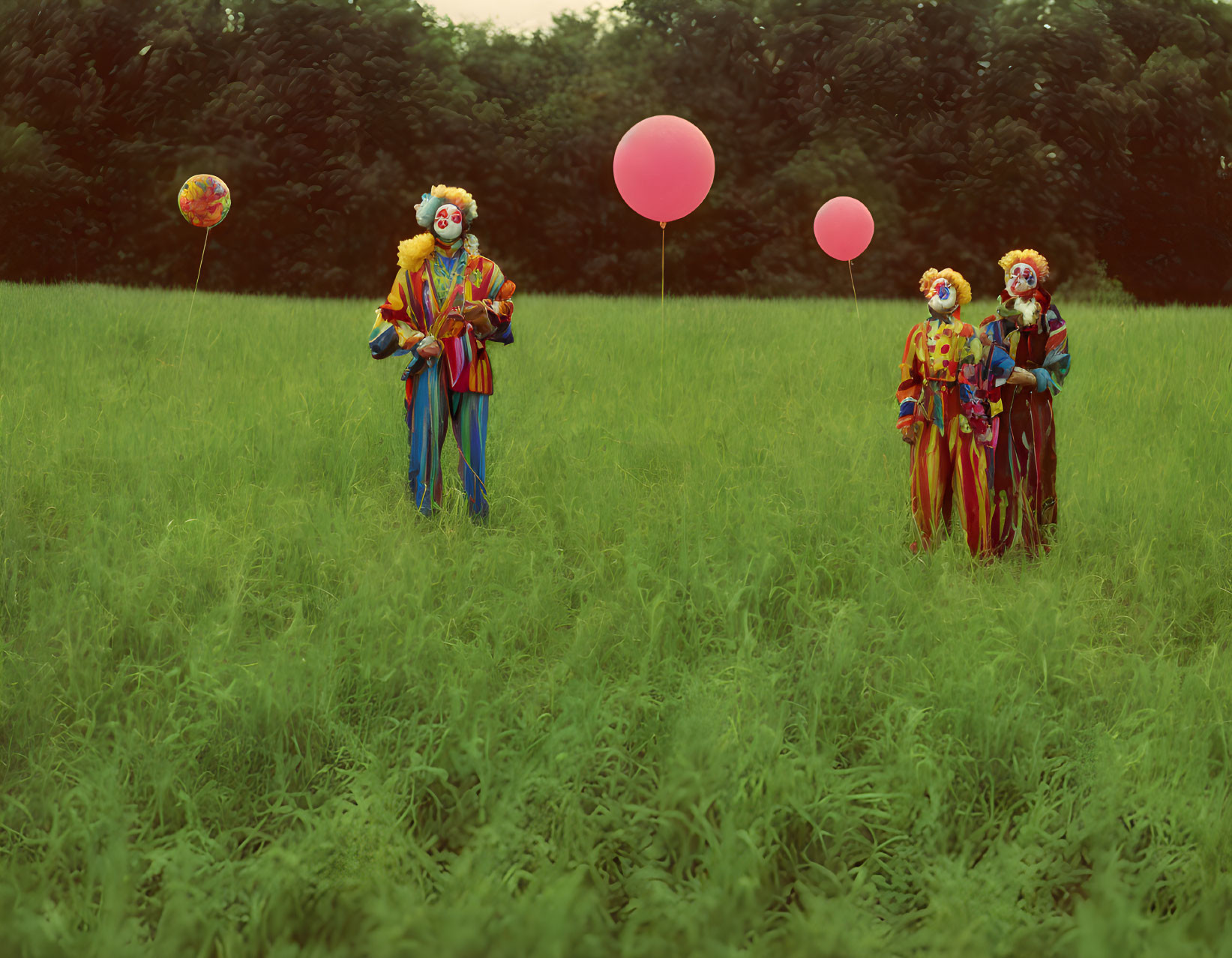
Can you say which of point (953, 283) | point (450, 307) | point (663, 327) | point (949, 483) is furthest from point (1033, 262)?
point (663, 327)

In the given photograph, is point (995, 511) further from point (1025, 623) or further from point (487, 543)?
point (487, 543)

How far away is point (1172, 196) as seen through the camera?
21.0m

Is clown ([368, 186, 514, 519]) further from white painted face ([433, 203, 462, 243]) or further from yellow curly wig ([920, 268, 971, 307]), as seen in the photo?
yellow curly wig ([920, 268, 971, 307])

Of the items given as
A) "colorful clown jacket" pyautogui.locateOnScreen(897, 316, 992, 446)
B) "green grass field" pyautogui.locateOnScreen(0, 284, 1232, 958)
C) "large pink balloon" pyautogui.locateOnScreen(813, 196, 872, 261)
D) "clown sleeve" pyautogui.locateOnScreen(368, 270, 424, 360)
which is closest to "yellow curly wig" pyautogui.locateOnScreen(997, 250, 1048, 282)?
"colorful clown jacket" pyautogui.locateOnScreen(897, 316, 992, 446)

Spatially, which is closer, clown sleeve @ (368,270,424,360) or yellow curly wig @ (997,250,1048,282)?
yellow curly wig @ (997,250,1048,282)

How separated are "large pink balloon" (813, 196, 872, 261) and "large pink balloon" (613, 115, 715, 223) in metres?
3.29

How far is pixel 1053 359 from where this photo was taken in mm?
4102

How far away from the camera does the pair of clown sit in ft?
13.5

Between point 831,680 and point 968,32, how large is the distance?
2197 cm

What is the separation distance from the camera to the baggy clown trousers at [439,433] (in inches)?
184

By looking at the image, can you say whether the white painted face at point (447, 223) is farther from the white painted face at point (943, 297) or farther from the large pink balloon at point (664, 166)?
the large pink balloon at point (664, 166)

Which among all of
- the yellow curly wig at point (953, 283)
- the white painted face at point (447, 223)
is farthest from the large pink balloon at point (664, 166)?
the yellow curly wig at point (953, 283)

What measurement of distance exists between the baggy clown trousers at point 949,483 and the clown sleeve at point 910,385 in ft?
0.42

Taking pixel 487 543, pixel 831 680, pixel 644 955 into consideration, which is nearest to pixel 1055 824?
pixel 831 680
